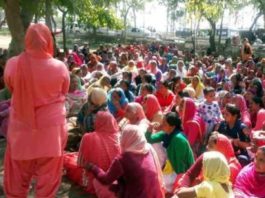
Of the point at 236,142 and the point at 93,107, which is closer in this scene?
the point at 236,142

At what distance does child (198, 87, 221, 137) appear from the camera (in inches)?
274

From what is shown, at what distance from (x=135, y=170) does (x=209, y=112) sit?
132 inches

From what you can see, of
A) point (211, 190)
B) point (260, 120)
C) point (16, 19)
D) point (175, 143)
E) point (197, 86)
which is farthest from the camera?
point (16, 19)

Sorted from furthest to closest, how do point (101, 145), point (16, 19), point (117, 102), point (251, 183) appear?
1. point (16, 19)
2. point (117, 102)
3. point (101, 145)
4. point (251, 183)

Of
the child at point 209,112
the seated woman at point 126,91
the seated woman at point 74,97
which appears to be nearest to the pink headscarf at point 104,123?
the child at point 209,112

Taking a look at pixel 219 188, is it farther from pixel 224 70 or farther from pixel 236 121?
pixel 224 70

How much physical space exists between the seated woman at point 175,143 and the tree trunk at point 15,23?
17.1 feet

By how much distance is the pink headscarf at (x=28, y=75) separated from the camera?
11.2 ft

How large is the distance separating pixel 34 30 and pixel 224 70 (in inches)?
343

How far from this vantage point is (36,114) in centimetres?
347

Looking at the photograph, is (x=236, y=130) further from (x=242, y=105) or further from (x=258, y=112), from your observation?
(x=242, y=105)

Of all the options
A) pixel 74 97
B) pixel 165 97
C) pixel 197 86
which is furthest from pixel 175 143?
pixel 197 86

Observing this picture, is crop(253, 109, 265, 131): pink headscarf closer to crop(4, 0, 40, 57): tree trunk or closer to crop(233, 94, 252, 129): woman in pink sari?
crop(233, 94, 252, 129): woman in pink sari

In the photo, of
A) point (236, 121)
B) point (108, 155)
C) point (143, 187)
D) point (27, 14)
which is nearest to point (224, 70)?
point (27, 14)
